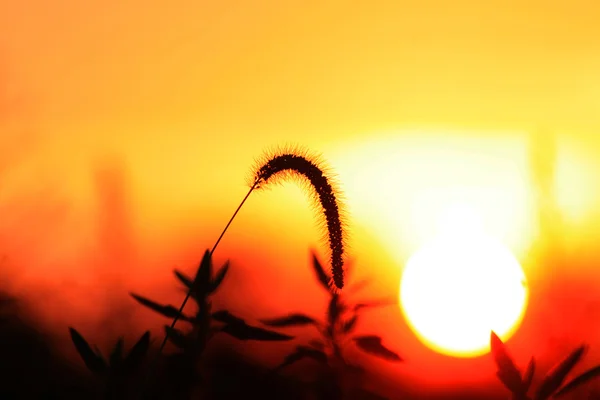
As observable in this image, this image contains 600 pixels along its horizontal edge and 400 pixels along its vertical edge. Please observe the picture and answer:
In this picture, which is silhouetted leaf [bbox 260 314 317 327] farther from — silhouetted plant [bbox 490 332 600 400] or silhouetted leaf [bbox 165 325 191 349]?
silhouetted plant [bbox 490 332 600 400]

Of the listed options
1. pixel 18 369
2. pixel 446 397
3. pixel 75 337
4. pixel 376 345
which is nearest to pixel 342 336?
pixel 376 345

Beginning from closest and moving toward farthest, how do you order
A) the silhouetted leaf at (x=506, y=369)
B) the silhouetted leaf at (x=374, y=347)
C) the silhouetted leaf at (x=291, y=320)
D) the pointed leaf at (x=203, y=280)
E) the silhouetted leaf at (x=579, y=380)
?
the silhouetted leaf at (x=579, y=380) → the silhouetted leaf at (x=506, y=369) → the silhouetted leaf at (x=374, y=347) → the pointed leaf at (x=203, y=280) → the silhouetted leaf at (x=291, y=320)

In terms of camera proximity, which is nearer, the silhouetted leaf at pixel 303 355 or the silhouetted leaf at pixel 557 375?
the silhouetted leaf at pixel 557 375

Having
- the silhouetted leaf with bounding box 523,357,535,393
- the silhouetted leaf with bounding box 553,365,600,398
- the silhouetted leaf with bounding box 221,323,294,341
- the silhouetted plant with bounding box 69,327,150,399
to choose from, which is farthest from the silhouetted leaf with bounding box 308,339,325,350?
the silhouetted leaf with bounding box 553,365,600,398

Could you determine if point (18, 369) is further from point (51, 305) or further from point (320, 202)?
point (320, 202)

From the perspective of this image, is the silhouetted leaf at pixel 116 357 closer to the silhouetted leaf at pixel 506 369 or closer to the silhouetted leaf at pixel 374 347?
the silhouetted leaf at pixel 374 347

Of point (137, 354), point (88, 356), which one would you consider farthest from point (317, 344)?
point (88, 356)

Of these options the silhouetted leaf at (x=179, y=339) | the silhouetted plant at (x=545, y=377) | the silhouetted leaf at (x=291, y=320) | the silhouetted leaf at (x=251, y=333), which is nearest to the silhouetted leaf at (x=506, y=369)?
the silhouetted plant at (x=545, y=377)
